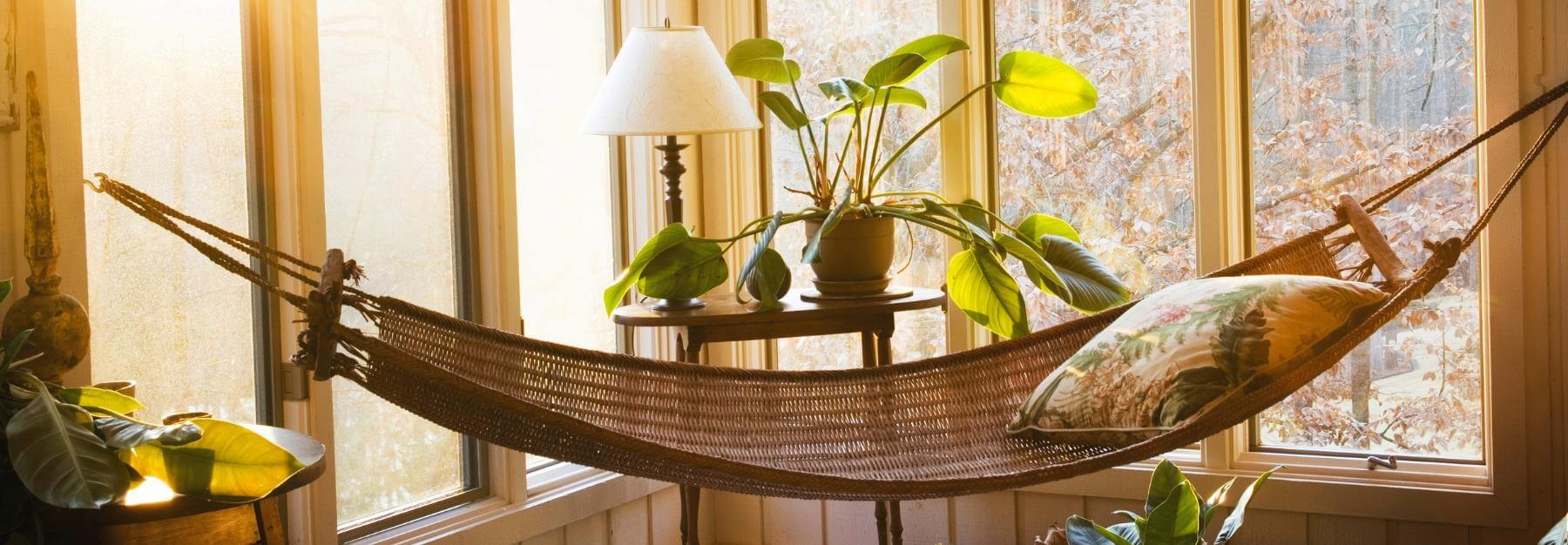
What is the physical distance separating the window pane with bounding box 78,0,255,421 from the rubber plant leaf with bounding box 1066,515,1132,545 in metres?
1.36

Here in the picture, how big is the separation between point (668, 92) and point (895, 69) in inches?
17.6

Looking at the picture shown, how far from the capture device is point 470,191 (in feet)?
8.79

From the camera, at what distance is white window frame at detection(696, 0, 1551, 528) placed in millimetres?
2543

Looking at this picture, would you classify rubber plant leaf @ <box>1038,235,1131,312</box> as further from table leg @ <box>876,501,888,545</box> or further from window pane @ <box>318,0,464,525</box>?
window pane @ <box>318,0,464,525</box>

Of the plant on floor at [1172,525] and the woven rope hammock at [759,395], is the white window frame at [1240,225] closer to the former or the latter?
the woven rope hammock at [759,395]

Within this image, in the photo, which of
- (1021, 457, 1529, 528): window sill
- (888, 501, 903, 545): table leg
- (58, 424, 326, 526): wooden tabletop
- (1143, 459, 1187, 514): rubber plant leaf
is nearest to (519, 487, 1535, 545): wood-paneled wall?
(1021, 457, 1529, 528): window sill

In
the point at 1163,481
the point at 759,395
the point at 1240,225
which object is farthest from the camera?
the point at 1240,225

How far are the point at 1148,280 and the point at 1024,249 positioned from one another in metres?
0.52

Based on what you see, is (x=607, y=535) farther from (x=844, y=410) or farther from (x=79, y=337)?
(x=79, y=337)

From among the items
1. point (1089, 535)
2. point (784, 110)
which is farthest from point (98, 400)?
point (784, 110)

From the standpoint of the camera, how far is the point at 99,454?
1412mm

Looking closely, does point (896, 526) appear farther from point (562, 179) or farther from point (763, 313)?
point (562, 179)

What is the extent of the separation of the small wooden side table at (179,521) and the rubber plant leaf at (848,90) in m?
1.40

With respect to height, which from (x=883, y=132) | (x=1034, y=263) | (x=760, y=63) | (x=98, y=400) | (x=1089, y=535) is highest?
(x=760, y=63)
